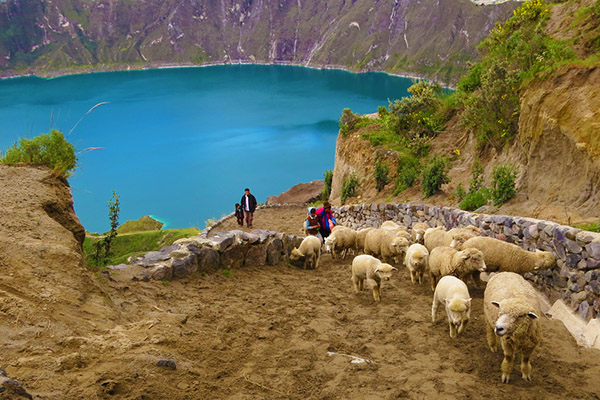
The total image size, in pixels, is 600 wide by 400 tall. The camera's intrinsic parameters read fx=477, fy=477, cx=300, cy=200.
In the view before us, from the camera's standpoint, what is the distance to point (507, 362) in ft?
18.9

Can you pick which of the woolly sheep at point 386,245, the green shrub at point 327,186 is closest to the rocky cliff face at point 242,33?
the green shrub at point 327,186

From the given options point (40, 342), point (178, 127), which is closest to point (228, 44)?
point (178, 127)

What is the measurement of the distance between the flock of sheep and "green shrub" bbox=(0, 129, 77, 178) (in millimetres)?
5681

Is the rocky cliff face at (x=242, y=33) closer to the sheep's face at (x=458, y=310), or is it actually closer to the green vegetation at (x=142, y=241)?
the green vegetation at (x=142, y=241)

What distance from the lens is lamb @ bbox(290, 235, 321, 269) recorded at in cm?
1212

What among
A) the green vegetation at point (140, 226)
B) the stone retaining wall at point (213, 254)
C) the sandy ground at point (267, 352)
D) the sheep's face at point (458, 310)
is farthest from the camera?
the green vegetation at point (140, 226)

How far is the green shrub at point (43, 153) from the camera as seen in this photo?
9.66 meters

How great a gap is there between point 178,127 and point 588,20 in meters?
62.4

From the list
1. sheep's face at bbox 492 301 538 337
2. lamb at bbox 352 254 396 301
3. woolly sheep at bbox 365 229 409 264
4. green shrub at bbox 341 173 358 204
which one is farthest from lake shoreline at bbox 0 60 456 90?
sheep's face at bbox 492 301 538 337

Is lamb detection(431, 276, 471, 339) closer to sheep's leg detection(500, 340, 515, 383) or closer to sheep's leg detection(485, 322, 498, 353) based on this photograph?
sheep's leg detection(485, 322, 498, 353)

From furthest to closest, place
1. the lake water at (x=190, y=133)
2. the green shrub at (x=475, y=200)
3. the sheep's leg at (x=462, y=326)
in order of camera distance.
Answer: the lake water at (x=190, y=133) → the green shrub at (x=475, y=200) → the sheep's leg at (x=462, y=326)

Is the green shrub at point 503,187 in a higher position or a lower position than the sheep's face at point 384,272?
higher

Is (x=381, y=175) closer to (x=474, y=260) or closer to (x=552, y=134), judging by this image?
(x=552, y=134)

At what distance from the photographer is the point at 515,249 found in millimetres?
8695
